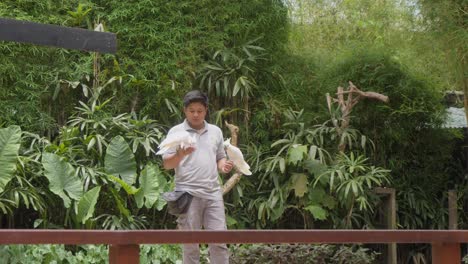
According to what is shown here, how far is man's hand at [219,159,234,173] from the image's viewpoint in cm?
461

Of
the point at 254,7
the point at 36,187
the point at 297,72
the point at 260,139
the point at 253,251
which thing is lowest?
Answer: the point at 253,251

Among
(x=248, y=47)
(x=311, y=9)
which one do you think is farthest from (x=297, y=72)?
(x=311, y=9)

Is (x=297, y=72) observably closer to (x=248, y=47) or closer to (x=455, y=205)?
(x=248, y=47)

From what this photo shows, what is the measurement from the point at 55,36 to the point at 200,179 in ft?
4.36

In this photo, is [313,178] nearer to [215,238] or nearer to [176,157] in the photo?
[176,157]

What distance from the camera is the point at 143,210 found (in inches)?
311

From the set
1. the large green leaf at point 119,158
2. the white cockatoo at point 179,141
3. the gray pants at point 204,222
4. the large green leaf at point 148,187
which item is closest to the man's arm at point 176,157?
the white cockatoo at point 179,141

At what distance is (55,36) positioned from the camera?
5.10 m

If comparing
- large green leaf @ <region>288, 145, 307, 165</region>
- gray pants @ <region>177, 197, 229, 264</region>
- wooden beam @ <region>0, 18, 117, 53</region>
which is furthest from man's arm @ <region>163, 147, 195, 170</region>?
large green leaf @ <region>288, 145, 307, 165</region>

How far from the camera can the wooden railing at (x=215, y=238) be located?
2816 mm

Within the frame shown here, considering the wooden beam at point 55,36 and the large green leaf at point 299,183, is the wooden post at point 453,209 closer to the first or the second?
the large green leaf at point 299,183

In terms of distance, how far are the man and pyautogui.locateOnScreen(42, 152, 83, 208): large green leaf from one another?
275 cm

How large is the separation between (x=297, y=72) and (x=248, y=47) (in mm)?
638

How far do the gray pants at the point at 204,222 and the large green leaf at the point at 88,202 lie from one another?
8.34ft
